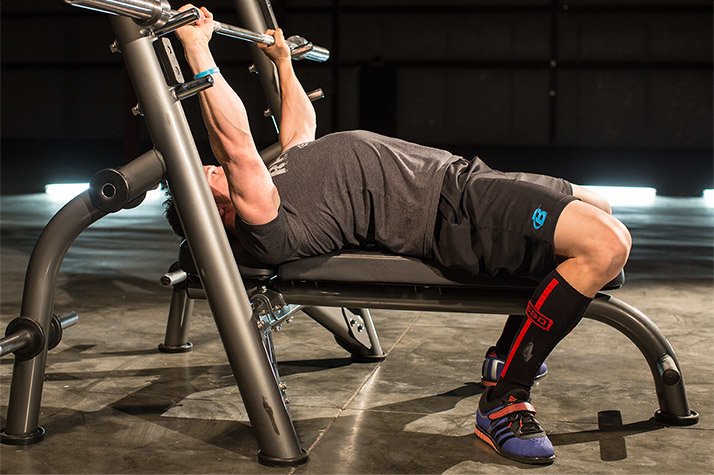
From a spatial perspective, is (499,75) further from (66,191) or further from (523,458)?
(523,458)

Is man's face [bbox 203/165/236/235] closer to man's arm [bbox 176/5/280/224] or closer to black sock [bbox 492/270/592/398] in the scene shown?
man's arm [bbox 176/5/280/224]

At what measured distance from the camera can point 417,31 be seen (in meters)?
14.3

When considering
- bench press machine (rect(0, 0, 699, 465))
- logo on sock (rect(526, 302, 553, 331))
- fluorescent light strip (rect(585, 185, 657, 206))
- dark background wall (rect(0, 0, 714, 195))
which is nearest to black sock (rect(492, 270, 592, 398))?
logo on sock (rect(526, 302, 553, 331))

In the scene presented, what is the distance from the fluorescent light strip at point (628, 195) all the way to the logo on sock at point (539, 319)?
5.94 m

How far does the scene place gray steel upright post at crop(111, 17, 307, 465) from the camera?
1.94 meters

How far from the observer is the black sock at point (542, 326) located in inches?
77.5

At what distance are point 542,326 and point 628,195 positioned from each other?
7115mm

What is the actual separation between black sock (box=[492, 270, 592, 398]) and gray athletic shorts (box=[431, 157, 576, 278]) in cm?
8

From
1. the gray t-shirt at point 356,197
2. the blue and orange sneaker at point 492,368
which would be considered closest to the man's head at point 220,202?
the gray t-shirt at point 356,197

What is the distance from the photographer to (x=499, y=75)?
14.2 metres

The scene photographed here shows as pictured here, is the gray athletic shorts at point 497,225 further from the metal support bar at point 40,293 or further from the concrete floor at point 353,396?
the metal support bar at point 40,293

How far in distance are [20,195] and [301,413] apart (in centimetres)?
675

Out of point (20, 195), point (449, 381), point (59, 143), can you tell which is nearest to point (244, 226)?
point (449, 381)

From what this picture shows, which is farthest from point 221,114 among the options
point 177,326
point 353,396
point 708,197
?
point 708,197
